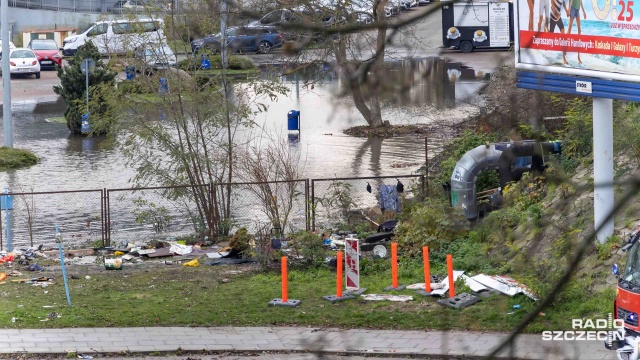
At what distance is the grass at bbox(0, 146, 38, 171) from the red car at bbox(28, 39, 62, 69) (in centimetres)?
2296

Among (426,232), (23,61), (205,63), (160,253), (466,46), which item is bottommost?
(160,253)

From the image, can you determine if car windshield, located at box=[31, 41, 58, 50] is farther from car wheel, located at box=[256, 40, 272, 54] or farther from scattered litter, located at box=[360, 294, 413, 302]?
car wheel, located at box=[256, 40, 272, 54]

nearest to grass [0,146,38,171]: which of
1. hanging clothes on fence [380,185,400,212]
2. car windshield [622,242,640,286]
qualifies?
hanging clothes on fence [380,185,400,212]

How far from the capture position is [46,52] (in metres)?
48.5

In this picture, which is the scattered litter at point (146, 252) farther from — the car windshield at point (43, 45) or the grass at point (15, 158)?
the car windshield at point (43, 45)

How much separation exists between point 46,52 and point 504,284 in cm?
4005

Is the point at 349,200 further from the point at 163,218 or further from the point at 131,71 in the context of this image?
the point at 131,71

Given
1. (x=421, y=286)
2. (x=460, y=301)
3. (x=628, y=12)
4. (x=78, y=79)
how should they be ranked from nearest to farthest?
(x=628, y=12) < (x=460, y=301) < (x=421, y=286) < (x=78, y=79)

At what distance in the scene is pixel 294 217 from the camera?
63.3 feet

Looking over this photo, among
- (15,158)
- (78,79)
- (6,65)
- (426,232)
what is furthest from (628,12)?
(78,79)

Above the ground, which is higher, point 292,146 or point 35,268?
point 292,146

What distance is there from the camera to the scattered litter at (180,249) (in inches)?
679

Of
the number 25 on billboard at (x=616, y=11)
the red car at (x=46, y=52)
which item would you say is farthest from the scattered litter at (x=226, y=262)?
the red car at (x=46, y=52)

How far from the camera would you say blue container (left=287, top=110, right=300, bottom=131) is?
97.8ft
